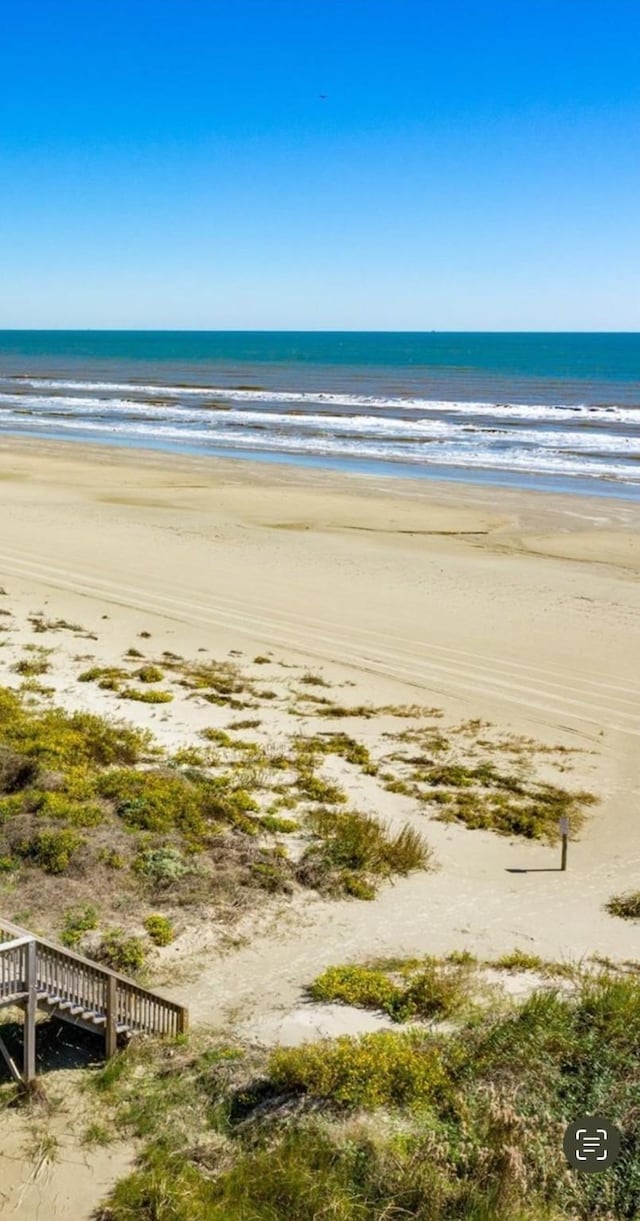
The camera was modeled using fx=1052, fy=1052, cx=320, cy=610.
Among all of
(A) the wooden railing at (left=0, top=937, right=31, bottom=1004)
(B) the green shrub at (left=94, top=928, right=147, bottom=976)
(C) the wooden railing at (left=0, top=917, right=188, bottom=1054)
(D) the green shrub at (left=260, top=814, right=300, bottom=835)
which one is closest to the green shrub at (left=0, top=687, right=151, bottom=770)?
(D) the green shrub at (left=260, top=814, right=300, bottom=835)

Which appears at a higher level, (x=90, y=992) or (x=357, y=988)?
(x=90, y=992)

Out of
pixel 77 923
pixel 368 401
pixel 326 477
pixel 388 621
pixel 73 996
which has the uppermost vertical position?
pixel 368 401

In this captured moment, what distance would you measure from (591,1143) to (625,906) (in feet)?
14.2

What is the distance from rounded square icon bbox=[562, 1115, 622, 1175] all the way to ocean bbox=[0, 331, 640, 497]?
Answer: 3431 centimetres

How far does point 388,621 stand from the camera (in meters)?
22.9

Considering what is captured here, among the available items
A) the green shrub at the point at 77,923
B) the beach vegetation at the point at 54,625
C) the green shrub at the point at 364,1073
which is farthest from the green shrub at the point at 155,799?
the beach vegetation at the point at 54,625

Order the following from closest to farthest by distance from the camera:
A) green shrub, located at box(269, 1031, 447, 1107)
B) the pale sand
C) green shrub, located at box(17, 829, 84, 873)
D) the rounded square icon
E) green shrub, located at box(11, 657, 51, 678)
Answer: the rounded square icon → green shrub, located at box(269, 1031, 447, 1107) → the pale sand → green shrub, located at box(17, 829, 84, 873) → green shrub, located at box(11, 657, 51, 678)

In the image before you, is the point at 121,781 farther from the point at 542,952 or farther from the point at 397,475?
the point at 397,475

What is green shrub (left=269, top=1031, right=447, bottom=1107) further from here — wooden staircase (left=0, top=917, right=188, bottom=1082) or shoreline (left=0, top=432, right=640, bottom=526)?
shoreline (left=0, top=432, right=640, bottom=526)

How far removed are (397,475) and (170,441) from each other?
16578mm

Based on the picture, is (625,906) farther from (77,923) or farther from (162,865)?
(77,923)

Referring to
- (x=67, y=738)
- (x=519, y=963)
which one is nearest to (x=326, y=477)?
(x=67, y=738)

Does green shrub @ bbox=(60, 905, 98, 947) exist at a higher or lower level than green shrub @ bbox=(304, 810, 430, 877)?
lower

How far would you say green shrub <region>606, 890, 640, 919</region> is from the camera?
454 inches
